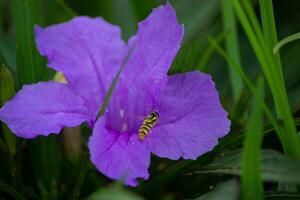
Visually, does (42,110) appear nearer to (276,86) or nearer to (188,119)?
(188,119)

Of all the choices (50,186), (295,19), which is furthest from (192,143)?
(295,19)

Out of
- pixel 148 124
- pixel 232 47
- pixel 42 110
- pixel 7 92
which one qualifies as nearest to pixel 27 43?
pixel 7 92

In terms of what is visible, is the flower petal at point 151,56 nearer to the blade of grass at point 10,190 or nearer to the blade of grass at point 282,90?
the blade of grass at point 282,90

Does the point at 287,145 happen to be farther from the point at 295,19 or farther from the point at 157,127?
the point at 295,19

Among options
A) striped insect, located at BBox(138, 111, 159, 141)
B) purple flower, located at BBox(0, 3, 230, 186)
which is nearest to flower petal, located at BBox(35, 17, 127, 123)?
purple flower, located at BBox(0, 3, 230, 186)

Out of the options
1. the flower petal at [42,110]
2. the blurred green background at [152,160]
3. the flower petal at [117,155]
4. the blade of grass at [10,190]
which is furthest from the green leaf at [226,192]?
the blade of grass at [10,190]
